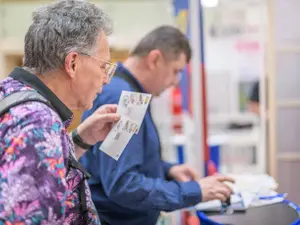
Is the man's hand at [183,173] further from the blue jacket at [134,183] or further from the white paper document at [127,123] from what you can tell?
the white paper document at [127,123]

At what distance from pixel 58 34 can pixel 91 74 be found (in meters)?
0.17

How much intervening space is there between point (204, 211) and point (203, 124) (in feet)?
2.29

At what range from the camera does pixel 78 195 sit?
4.00 ft

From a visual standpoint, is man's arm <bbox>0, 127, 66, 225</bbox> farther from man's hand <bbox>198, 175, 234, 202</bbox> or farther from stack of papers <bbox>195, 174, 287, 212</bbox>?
stack of papers <bbox>195, 174, 287, 212</bbox>

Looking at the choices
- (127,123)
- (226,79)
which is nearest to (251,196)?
(127,123)

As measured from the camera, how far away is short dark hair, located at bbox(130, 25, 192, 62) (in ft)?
6.46

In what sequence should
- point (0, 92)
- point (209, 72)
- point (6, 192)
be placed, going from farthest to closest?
point (209, 72), point (0, 92), point (6, 192)

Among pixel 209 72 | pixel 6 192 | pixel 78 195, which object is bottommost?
pixel 209 72

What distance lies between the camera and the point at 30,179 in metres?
0.95

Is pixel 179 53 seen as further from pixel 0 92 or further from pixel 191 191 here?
pixel 0 92

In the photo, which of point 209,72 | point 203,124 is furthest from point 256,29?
point 203,124

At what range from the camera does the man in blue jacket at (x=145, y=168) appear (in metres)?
1.58

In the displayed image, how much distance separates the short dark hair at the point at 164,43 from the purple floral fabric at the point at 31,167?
3.36ft

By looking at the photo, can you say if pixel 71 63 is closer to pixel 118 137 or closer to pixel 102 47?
pixel 102 47
